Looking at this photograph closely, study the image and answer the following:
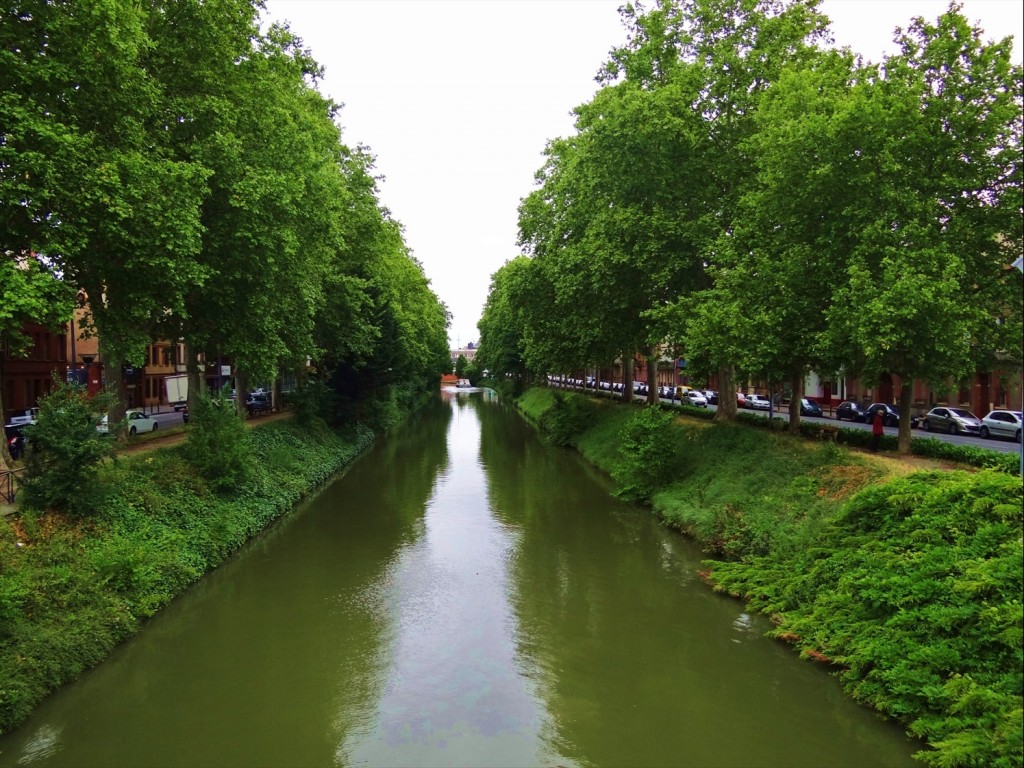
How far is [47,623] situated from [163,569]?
3.46 metres

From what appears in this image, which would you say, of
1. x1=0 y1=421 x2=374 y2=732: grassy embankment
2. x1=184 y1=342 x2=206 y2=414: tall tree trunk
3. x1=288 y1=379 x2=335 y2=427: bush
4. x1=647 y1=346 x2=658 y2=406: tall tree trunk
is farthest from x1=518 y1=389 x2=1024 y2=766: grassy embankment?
x1=288 y1=379 x2=335 y2=427: bush

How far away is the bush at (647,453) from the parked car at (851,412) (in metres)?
21.1

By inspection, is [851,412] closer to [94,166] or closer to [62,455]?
[94,166]

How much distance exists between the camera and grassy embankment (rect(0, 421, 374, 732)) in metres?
9.39

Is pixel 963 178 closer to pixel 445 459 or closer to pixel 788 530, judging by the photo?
pixel 788 530

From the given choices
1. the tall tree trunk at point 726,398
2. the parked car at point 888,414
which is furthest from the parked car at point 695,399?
the tall tree trunk at point 726,398

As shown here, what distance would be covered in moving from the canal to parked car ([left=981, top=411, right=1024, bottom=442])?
780 inches

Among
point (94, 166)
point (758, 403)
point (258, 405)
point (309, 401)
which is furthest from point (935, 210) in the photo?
point (758, 403)

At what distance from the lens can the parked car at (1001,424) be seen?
29.0 m

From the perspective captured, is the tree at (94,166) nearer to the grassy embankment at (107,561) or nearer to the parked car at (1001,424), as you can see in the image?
the grassy embankment at (107,561)

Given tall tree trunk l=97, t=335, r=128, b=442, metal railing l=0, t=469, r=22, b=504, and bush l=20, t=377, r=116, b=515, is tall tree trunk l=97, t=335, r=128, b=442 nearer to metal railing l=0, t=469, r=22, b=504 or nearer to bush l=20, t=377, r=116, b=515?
metal railing l=0, t=469, r=22, b=504

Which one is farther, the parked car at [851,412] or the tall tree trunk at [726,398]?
the parked car at [851,412]

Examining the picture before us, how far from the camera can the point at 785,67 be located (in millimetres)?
22531

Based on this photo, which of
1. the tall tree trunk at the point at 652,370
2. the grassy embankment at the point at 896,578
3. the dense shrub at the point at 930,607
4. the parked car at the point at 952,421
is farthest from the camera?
the tall tree trunk at the point at 652,370
